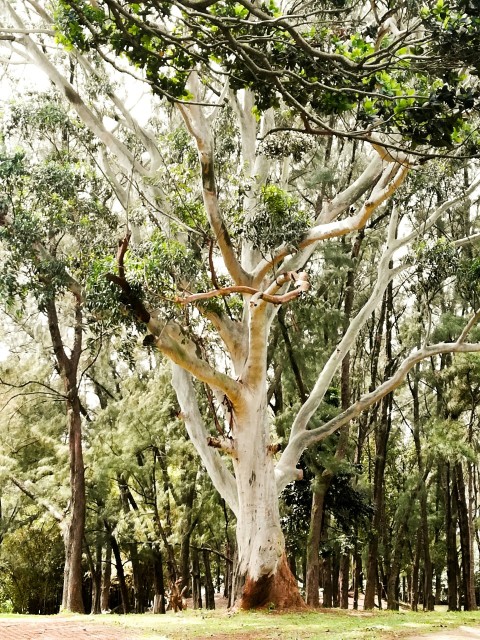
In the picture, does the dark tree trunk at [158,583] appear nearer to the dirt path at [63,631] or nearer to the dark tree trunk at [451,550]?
the dark tree trunk at [451,550]

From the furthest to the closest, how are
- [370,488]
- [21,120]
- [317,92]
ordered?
[370,488], [21,120], [317,92]

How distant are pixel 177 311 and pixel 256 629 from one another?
14.4ft

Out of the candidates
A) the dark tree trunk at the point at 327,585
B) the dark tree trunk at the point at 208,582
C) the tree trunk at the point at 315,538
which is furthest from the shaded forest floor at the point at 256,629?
the dark tree trunk at the point at 208,582

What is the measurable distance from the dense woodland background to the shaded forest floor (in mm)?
3056

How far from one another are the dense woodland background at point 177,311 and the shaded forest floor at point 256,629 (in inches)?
120

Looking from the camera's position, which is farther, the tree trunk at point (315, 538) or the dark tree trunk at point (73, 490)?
the dark tree trunk at point (73, 490)

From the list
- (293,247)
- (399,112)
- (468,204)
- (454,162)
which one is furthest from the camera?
(468,204)

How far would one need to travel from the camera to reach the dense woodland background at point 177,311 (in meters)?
11.0

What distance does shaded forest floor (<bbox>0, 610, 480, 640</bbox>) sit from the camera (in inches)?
299

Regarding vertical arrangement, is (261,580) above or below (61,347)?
below

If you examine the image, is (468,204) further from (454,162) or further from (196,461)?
(196,461)

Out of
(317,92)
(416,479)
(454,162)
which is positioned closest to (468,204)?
(454,162)

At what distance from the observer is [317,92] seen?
4598 mm

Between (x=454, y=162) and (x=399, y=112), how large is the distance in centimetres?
826
